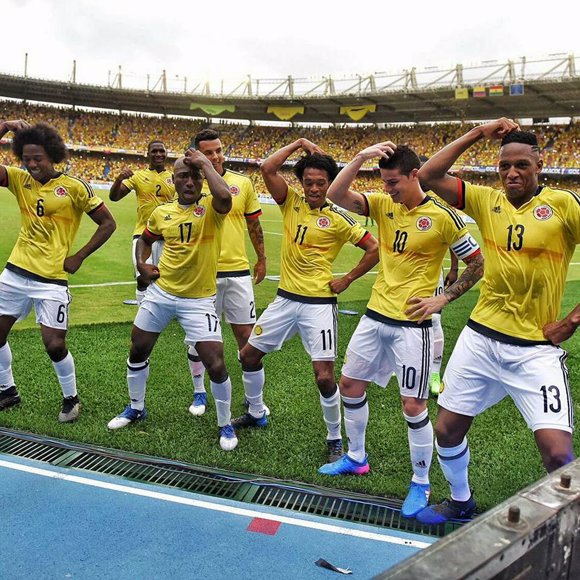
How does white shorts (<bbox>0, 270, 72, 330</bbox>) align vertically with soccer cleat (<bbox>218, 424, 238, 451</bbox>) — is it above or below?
above

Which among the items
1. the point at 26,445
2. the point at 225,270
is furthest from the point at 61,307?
the point at 225,270

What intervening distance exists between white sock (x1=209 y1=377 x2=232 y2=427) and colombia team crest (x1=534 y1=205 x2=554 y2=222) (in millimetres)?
2752

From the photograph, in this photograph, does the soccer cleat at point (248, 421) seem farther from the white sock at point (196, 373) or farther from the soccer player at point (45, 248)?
the soccer player at point (45, 248)

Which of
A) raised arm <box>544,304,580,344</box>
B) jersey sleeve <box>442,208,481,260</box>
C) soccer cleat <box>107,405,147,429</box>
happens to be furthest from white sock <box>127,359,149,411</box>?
raised arm <box>544,304,580,344</box>

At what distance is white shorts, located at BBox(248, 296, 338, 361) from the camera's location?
4.57m

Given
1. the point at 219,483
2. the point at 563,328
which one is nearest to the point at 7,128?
the point at 219,483

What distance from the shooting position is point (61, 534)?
334 cm

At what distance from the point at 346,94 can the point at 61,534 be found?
4818 cm

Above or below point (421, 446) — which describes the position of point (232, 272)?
above

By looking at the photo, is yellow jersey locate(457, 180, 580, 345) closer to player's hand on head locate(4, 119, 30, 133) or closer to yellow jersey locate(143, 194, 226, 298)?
yellow jersey locate(143, 194, 226, 298)

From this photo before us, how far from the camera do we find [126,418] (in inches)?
195

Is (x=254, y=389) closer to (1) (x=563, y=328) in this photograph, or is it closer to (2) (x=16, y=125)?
(1) (x=563, y=328)

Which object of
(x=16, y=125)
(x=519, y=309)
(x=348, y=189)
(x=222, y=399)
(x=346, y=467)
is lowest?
(x=346, y=467)

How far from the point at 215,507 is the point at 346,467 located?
110 centimetres
